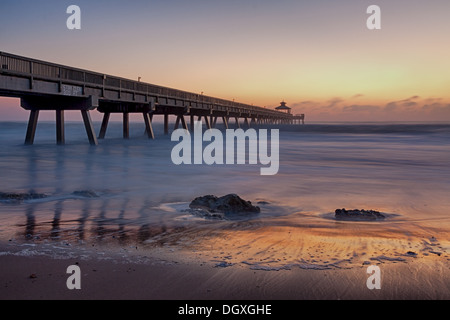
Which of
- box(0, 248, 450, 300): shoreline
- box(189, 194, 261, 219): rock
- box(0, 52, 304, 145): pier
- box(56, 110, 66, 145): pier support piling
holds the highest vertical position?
box(0, 52, 304, 145): pier

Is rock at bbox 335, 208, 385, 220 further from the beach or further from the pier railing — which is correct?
the pier railing

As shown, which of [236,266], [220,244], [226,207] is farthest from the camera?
[226,207]

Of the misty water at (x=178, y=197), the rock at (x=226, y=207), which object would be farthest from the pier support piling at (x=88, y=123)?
the rock at (x=226, y=207)

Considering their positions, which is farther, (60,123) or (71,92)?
(60,123)

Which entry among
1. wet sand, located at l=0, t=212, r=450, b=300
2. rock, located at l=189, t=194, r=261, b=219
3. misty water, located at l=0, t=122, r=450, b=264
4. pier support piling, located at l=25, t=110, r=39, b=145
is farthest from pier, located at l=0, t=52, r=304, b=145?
wet sand, located at l=0, t=212, r=450, b=300

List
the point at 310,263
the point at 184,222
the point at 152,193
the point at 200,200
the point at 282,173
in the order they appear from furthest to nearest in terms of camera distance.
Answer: the point at 282,173 → the point at 152,193 → the point at 200,200 → the point at 184,222 → the point at 310,263

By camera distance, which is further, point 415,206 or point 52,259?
point 415,206

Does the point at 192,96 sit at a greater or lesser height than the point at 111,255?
greater

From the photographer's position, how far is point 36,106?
25.5 metres

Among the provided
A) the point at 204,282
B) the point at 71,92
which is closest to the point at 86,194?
the point at 204,282

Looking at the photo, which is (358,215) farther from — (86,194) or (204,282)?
(86,194)
